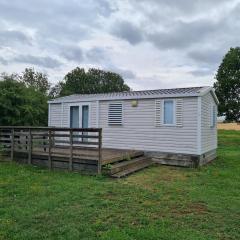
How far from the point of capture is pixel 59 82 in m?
49.6

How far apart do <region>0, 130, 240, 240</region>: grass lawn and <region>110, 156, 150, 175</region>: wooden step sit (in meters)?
0.48

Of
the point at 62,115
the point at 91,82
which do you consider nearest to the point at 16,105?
the point at 62,115

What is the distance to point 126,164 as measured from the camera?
32.4 ft

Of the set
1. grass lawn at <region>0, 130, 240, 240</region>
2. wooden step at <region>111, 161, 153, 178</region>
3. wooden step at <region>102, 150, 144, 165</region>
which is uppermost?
wooden step at <region>102, 150, 144, 165</region>

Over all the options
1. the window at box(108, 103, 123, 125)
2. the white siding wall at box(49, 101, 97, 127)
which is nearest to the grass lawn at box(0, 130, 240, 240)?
the window at box(108, 103, 123, 125)

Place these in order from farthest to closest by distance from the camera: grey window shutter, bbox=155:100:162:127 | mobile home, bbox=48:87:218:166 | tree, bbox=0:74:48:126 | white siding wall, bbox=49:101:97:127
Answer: tree, bbox=0:74:48:126 < white siding wall, bbox=49:101:97:127 < grey window shutter, bbox=155:100:162:127 < mobile home, bbox=48:87:218:166

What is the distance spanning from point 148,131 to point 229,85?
938 inches

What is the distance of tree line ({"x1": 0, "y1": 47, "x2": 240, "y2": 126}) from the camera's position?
17.0 meters

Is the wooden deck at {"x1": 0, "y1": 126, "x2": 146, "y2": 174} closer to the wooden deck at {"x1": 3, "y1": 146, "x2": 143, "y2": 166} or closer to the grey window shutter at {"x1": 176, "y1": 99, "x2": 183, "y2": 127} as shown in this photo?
the wooden deck at {"x1": 3, "y1": 146, "x2": 143, "y2": 166}

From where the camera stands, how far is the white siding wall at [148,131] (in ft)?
36.9

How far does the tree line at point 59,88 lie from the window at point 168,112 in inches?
332

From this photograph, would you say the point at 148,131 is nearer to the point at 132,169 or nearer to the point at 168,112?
the point at 168,112

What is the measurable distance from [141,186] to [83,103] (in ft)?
21.6

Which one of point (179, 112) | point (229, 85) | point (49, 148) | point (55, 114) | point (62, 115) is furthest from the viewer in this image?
point (229, 85)
